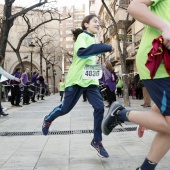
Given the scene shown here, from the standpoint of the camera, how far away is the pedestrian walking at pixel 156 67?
221 centimetres

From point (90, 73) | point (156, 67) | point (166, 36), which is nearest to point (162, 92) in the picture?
point (156, 67)

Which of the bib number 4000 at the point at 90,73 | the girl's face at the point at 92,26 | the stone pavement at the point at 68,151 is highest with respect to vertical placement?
the girl's face at the point at 92,26

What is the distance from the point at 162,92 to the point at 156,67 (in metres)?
0.19

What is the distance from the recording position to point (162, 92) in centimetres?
227

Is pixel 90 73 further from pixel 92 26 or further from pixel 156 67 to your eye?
pixel 156 67

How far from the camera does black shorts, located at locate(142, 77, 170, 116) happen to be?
225 cm

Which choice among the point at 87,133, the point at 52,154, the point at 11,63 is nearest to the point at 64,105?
the point at 52,154

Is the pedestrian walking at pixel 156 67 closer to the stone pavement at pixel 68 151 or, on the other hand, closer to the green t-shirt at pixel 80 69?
the stone pavement at pixel 68 151

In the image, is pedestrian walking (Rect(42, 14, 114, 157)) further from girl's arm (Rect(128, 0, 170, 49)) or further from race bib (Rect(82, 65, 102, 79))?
girl's arm (Rect(128, 0, 170, 49))

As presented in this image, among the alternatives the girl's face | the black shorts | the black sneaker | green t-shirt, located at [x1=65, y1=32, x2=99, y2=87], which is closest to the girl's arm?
the black shorts

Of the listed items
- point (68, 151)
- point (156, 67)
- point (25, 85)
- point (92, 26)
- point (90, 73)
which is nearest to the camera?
point (156, 67)

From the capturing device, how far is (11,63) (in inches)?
2110

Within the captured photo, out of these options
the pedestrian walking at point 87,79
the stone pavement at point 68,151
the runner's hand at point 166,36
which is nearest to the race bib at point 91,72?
the pedestrian walking at point 87,79

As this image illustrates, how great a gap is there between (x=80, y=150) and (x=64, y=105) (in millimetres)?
690
